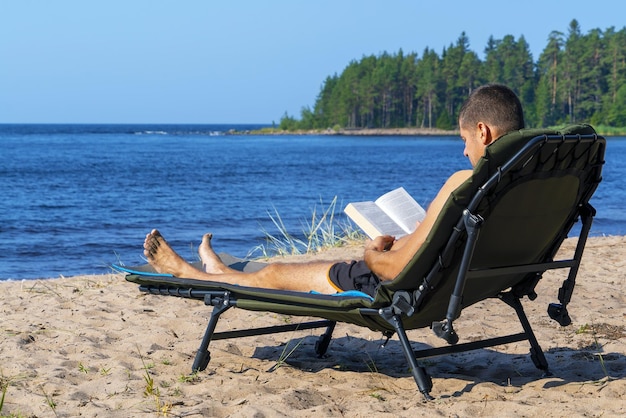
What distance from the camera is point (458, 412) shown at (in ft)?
11.6

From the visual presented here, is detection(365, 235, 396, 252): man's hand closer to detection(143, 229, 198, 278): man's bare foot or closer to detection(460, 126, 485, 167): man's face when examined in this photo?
detection(460, 126, 485, 167): man's face

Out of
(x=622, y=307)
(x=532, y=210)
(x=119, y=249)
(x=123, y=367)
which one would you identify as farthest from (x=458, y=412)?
(x=119, y=249)

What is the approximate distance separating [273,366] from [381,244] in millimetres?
960

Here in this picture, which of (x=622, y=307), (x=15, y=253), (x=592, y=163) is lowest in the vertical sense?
(x=15, y=253)

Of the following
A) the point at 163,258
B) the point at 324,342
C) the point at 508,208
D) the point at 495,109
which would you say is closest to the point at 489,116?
the point at 495,109

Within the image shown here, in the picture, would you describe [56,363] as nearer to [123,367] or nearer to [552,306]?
[123,367]

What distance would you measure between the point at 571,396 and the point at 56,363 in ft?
8.53

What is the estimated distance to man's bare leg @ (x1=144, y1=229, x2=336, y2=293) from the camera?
428 centimetres

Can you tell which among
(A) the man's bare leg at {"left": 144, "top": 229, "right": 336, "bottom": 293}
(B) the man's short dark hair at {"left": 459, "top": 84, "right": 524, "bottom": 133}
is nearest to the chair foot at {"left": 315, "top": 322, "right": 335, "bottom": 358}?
(A) the man's bare leg at {"left": 144, "top": 229, "right": 336, "bottom": 293}

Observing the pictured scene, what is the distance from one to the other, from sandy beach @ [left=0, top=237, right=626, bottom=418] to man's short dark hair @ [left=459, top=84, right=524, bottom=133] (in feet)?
4.07

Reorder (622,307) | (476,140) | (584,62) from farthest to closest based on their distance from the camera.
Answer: (584,62) → (622,307) → (476,140)

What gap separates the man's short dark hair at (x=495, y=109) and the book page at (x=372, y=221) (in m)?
1.09

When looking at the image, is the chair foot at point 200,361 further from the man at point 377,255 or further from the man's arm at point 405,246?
the man's arm at point 405,246

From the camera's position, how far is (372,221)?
4746 mm
